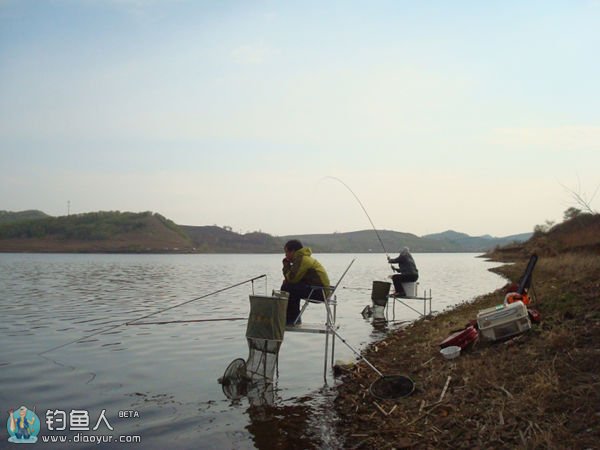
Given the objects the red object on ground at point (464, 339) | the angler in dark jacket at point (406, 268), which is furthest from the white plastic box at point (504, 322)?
the angler in dark jacket at point (406, 268)

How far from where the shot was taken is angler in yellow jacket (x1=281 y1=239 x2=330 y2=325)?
10.8 m

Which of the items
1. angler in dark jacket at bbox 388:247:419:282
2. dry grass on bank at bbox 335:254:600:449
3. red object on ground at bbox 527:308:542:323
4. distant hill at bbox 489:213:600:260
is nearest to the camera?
dry grass on bank at bbox 335:254:600:449

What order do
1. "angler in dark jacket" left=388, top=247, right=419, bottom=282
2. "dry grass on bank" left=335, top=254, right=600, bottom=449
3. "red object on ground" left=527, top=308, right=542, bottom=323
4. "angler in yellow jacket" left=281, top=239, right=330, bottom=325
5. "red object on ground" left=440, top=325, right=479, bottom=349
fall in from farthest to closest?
"angler in dark jacket" left=388, top=247, right=419, bottom=282, "angler in yellow jacket" left=281, top=239, right=330, bottom=325, "red object on ground" left=440, top=325, right=479, bottom=349, "red object on ground" left=527, top=308, right=542, bottom=323, "dry grass on bank" left=335, top=254, right=600, bottom=449

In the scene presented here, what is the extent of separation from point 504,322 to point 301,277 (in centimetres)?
413

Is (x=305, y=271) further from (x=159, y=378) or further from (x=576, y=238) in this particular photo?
(x=576, y=238)

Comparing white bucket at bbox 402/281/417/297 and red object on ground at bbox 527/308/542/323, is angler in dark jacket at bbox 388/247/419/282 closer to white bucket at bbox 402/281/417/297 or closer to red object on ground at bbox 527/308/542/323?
white bucket at bbox 402/281/417/297

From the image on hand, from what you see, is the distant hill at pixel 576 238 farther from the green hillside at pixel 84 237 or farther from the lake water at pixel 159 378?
the green hillside at pixel 84 237

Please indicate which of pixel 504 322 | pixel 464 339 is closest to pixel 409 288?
pixel 464 339

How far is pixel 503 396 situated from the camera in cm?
677

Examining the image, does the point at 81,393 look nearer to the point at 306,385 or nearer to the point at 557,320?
the point at 306,385

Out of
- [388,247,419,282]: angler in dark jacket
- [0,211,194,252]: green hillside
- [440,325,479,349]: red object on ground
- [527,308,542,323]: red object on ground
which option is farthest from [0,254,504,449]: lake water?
[0,211,194,252]: green hillside

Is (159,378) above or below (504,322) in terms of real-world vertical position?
below

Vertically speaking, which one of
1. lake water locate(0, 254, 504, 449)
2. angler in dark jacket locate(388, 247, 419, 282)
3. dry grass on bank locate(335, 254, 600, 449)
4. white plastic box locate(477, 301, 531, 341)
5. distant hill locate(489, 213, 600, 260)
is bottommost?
lake water locate(0, 254, 504, 449)

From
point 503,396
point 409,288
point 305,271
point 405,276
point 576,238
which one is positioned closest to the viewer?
point 503,396
